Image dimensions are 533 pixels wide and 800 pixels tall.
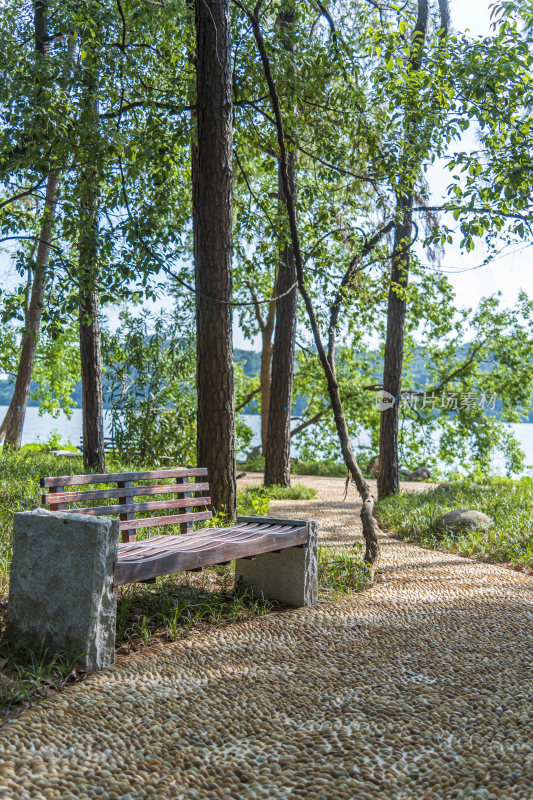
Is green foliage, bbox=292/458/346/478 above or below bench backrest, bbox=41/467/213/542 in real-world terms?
below

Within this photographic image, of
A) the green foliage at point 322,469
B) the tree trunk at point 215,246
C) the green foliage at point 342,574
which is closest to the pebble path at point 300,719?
the green foliage at point 342,574

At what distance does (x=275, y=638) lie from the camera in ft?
10.5

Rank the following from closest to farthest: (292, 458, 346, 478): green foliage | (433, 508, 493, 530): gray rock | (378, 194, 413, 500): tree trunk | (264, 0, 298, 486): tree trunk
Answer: (433, 508, 493, 530): gray rock, (378, 194, 413, 500): tree trunk, (264, 0, 298, 486): tree trunk, (292, 458, 346, 478): green foliage

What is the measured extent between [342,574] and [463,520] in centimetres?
258

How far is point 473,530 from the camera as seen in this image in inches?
249

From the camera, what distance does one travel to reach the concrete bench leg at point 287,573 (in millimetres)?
3717

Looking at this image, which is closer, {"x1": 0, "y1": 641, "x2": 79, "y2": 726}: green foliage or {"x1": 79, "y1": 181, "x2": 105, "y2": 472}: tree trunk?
{"x1": 0, "y1": 641, "x2": 79, "y2": 726}: green foliage

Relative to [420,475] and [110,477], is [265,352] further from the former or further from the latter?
[110,477]

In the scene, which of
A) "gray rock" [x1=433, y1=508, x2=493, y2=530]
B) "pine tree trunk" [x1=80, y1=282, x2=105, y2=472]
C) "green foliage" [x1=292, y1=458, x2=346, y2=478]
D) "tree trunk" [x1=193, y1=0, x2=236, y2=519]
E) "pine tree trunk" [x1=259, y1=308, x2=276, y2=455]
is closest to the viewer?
"tree trunk" [x1=193, y1=0, x2=236, y2=519]

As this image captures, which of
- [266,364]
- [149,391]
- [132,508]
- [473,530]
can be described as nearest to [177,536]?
[132,508]

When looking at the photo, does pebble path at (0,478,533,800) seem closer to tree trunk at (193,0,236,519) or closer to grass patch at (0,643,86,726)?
grass patch at (0,643,86,726)

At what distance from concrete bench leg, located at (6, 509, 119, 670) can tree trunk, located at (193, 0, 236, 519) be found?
2.63 meters

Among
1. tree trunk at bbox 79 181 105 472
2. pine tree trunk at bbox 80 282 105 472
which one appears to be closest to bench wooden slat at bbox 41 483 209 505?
tree trunk at bbox 79 181 105 472

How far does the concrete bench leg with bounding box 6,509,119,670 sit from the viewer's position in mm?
2553
